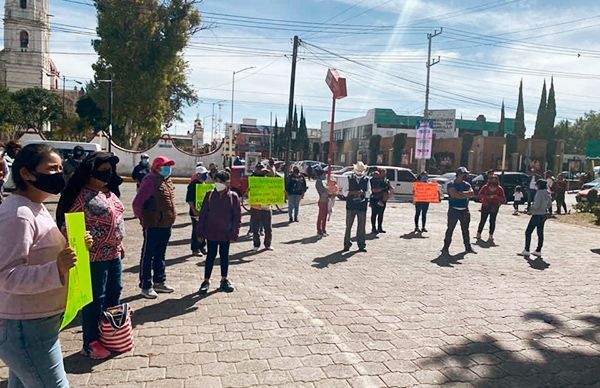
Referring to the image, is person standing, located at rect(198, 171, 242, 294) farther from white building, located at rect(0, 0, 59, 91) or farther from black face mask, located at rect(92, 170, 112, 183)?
white building, located at rect(0, 0, 59, 91)

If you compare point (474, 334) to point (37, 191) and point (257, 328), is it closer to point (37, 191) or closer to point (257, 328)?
point (257, 328)

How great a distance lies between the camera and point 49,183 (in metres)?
2.37

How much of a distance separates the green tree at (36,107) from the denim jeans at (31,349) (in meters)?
53.7

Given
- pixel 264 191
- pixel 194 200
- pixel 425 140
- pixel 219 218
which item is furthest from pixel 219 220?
pixel 425 140

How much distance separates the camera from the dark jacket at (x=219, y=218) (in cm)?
612

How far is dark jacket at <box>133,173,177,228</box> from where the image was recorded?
574 cm

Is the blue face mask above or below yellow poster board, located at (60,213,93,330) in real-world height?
above

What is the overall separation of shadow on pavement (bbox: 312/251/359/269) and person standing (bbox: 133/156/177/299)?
10.5 ft

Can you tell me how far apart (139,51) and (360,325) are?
3098cm

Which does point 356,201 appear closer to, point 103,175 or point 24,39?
point 103,175

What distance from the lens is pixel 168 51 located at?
32.2m

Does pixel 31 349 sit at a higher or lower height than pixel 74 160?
lower

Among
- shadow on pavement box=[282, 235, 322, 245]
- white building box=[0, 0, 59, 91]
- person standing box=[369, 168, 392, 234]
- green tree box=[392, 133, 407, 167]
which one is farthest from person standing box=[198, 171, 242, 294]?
white building box=[0, 0, 59, 91]

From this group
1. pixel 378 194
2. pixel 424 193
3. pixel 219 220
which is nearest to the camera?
pixel 219 220
